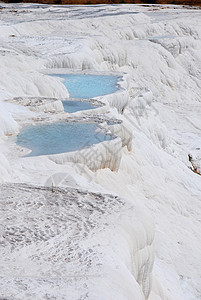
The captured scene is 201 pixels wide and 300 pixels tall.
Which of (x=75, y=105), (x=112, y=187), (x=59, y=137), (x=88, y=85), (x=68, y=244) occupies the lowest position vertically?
(x=88, y=85)

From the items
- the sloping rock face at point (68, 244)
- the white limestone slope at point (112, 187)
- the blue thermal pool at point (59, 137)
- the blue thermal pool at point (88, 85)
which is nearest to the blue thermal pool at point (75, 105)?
the white limestone slope at point (112, 187)

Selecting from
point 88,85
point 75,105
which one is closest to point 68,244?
point 75,105

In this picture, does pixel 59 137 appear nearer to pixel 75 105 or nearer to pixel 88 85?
pixel 75 105

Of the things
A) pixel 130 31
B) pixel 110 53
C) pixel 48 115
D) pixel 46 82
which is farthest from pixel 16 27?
pixel 48 115

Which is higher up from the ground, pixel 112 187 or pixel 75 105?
pixel 112 187

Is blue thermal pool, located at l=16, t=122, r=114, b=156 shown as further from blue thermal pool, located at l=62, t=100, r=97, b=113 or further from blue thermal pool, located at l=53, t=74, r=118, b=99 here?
blue thermal pool, located at l=53, t=74, r=118, b=99

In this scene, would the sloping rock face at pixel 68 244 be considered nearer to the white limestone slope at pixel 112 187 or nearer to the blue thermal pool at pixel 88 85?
the white limestone slope at pixel 112 187

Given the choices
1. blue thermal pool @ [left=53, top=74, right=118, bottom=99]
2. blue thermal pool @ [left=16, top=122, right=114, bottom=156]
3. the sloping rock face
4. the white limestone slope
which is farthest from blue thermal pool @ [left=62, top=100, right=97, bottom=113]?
the sloping rock face
